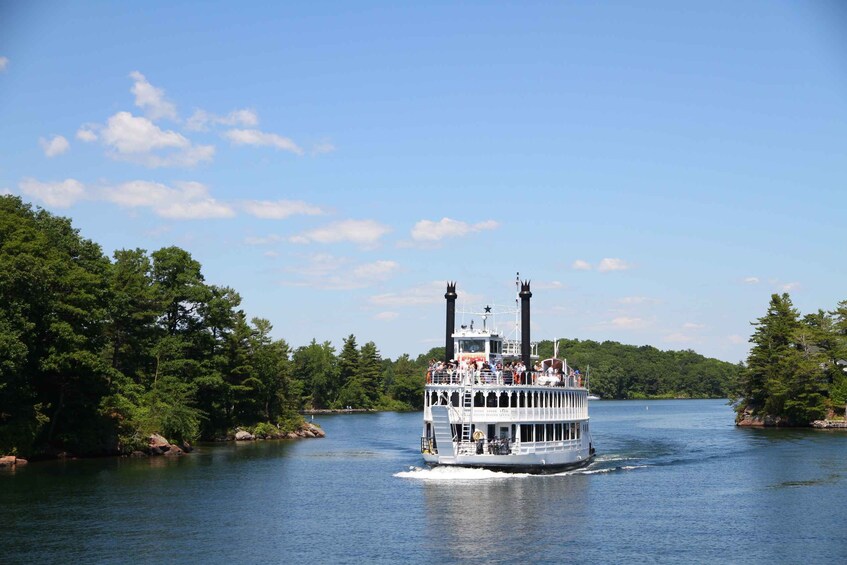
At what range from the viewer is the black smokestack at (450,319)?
72.1 meters

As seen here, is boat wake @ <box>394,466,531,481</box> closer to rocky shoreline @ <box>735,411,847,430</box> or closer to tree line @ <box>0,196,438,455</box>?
tree line @ <box>0,196,438,455</box>

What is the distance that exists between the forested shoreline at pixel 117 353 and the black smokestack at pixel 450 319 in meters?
26.3

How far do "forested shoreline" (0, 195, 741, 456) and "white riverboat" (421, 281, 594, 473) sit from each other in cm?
2725

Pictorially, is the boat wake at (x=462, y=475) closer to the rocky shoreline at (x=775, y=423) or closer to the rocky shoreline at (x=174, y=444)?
the rocky shoreline at (x=174, y=444)

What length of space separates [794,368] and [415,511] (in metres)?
80.8

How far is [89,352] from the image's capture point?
6981 cm

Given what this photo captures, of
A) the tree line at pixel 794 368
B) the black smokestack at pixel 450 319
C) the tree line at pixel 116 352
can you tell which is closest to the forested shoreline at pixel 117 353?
the tree line at pixel 116 352

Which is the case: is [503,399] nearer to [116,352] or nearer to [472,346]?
[472,346]

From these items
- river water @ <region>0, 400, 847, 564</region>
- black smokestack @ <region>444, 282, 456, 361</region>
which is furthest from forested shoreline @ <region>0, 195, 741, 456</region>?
black smokestack @ <region>444, 282, 456, 361</region>

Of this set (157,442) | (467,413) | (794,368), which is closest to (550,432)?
(467,413)

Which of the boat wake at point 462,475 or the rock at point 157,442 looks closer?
the boat wake at point 462,475

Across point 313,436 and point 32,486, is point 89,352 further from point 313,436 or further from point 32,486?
point 313,436

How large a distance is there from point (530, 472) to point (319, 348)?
13297 centimetres

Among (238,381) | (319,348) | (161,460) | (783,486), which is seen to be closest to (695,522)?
(783,486)
